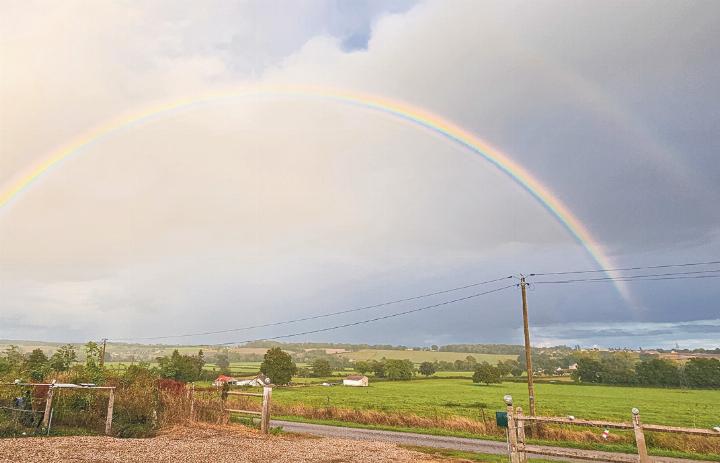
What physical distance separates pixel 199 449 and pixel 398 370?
10115 cm

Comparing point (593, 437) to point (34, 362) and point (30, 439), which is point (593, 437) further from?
point (34, 362)

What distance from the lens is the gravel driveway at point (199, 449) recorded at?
12.3 metres

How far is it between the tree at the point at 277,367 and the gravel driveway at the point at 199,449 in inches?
2832

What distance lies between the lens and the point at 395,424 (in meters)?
26.9

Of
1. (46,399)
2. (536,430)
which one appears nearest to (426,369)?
(536,430)


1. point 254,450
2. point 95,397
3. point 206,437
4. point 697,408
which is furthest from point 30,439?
point 697,408

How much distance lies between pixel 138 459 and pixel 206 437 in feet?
15.1

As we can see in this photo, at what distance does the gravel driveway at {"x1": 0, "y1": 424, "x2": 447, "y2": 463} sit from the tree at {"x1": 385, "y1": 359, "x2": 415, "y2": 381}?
96516 millimetres

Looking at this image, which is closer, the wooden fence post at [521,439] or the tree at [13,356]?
the wooden fence post at [521,439]

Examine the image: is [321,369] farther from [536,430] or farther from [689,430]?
[689,430]

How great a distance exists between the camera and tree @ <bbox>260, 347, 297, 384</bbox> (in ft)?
285

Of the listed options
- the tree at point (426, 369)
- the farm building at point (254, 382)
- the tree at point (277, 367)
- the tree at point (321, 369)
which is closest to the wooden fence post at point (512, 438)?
the farm building at point (254, 382)

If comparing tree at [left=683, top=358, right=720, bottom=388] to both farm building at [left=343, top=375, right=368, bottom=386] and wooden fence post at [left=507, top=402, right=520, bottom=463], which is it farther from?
wooden fence post at [left=507, top=402, right=520, bottom=463]

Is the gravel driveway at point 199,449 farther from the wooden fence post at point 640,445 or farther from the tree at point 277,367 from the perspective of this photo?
the tree at point 277,367
